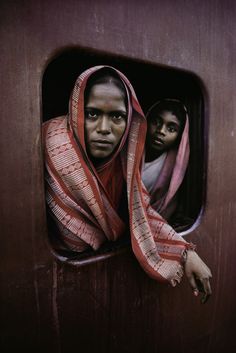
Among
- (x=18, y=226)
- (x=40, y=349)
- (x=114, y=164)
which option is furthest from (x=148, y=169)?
(x=40, y=349)

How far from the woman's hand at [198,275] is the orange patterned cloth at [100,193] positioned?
0.13 feet

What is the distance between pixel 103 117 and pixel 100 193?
268 mm

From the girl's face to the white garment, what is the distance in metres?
0.06

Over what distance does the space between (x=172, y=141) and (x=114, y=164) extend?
39 cm

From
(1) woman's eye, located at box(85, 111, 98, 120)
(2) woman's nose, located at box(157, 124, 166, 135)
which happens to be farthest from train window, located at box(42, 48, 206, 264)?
(1) woman's eye, located at box(85, 111, 98, 120)

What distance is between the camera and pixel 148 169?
4.79ft

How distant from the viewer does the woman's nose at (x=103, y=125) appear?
977mm

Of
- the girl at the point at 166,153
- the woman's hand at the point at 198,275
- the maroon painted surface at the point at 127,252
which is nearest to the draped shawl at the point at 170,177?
the girl at the point at 166,153

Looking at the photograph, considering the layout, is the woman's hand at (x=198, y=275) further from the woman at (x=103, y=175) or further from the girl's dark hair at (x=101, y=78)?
the girl's dark hair at (x=101, y=78)

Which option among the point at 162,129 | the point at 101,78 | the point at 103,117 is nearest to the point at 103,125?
the point at 103,117

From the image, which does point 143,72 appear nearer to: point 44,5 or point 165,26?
point 165,26

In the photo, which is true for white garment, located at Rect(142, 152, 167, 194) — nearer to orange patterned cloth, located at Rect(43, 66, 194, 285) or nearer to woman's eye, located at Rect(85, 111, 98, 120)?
orange patterned cloth, located at Rect(43, 66, 194, 285)

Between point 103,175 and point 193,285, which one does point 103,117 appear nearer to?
point 103,175

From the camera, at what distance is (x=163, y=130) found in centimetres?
136
